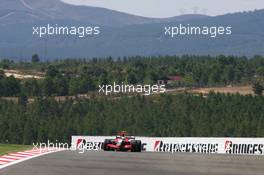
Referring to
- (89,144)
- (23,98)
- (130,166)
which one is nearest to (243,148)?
(89,144)

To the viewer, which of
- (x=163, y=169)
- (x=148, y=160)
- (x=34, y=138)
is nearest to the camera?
(x=163, y=169)

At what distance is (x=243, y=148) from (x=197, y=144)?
3425mm

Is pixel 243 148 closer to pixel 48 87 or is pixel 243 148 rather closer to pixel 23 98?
pixel 23 98

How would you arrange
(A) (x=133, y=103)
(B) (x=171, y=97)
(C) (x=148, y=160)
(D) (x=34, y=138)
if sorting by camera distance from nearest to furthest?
(C) (x=148, y=160), (D) (x=34, y=138), (A) (x=133, y=103), (B) (x=171, y=97)

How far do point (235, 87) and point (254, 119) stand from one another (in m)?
92.5

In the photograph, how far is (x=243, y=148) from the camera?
49.0 metres

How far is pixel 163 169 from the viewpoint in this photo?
3003 cm

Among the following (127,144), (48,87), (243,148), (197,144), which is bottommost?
(243,148)

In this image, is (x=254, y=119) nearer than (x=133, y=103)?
Yes

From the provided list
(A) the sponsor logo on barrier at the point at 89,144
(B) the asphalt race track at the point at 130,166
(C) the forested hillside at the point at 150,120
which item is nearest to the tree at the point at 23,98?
(C) the forested hillside at the point at 150,120

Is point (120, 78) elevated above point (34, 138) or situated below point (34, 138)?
above

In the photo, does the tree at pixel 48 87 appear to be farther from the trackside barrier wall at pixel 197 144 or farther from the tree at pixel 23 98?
the trackside barrier wall at pixel 197 144

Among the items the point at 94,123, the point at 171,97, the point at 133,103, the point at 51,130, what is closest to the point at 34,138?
the point at 51,130

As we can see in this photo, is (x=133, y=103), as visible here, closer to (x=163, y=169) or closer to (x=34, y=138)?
(x=34, y=138)
